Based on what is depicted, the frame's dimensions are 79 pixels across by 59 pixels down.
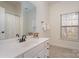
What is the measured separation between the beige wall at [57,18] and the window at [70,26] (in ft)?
0.73

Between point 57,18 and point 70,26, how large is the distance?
89cm

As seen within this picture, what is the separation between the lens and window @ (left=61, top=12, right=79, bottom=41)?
17.3 ft

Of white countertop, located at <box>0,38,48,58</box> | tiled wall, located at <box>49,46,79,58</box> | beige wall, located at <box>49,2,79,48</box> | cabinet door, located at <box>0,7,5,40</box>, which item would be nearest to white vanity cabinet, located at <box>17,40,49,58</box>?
white countertop, located at <box>0,38,48,58</box>

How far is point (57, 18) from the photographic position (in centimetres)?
596

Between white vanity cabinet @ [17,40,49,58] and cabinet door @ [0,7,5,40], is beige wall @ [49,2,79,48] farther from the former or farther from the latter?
cabinet door @ [0,7,5,40]

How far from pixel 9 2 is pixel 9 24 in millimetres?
436

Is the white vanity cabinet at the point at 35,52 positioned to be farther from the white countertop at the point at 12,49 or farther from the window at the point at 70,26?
the window at the point at 70,26

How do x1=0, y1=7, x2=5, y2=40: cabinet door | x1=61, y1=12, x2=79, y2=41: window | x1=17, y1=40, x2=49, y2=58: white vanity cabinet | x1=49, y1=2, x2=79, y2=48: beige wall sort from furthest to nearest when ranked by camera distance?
x1=49, y1=2, x2=79, y2=48: beige wall → x1=61, y1=12, x2=79, y2=41: window → x1=0, y1=7, x2=5, y2=40: cabinet door → x1=17, y1=40, x2=49, y2=58: white vanity cabinet

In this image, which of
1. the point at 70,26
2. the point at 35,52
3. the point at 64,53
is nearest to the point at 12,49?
the point at 35,52

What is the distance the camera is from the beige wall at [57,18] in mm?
5383

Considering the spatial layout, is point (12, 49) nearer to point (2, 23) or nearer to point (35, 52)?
point (35, 52)


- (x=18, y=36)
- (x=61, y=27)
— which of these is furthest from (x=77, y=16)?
(x=18, y=36)

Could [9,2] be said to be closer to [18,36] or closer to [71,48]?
[18,36]

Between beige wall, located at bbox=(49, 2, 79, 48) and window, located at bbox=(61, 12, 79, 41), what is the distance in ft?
0.73
